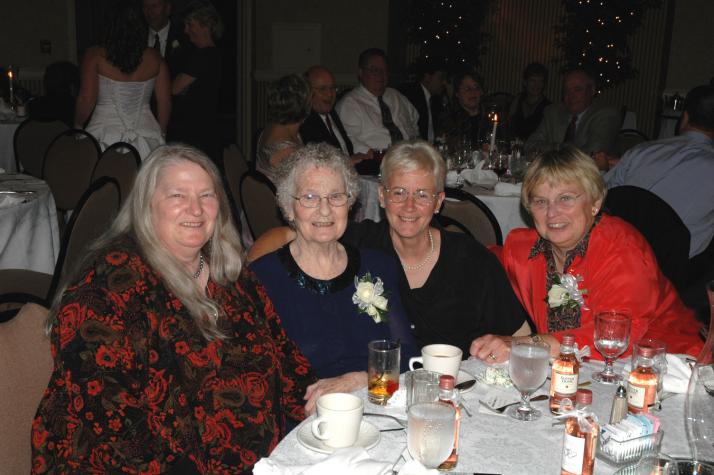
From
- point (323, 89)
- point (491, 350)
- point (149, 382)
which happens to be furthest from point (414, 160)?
point (323, 89)

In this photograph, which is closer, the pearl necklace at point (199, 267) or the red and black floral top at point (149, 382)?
the red and black floral top at point (149, 382)

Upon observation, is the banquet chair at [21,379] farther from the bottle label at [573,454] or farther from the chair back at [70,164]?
the chair back at [70,164]

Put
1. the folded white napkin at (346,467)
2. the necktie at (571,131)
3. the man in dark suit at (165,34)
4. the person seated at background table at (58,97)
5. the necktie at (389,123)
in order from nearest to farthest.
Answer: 1. the folded white napkin at (346,467)
2. the necktie at (571,131)
3. the man in dark suit at (165,34)
4. the person seated at background table at (58,97)
5. the necktie at (389,123)

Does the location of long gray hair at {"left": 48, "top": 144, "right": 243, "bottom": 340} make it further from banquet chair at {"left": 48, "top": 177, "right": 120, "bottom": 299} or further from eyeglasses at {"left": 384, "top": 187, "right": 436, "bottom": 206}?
banquet chair at {"left": 48, "top": 177, "right": 120, "bottom": 299}

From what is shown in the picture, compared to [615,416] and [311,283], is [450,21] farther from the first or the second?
[615,416]

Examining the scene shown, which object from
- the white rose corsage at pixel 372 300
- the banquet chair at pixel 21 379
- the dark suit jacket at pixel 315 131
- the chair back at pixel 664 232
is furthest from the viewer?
the dark suit jacket at pixel 315 131

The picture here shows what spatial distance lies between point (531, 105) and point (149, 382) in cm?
727

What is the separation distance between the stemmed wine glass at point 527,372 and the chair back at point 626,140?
18.3 feet

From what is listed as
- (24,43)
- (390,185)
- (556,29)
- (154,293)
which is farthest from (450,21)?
(154,293)

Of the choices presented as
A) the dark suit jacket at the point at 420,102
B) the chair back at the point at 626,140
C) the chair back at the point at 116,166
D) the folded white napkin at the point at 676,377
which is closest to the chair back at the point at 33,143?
the chair back at the point at 116,166

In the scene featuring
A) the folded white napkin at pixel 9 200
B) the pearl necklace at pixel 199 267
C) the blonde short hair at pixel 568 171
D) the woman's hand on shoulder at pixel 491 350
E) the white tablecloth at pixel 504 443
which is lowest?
the white tablecloth at pixel 504 443

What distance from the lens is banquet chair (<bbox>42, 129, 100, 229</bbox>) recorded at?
5.08 meters

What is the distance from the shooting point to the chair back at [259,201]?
4156mm

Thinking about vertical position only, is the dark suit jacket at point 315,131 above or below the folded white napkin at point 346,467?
above
